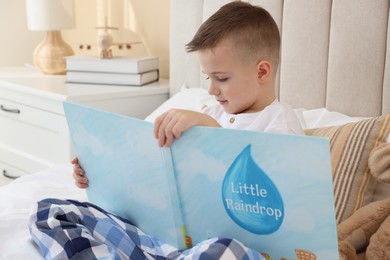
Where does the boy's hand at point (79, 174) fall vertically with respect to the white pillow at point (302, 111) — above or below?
below

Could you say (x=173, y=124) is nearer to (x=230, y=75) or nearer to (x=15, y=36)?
(x=230, y=75)

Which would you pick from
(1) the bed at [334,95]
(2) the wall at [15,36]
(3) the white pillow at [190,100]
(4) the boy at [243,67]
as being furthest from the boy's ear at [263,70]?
(2) the wall at [15,36]

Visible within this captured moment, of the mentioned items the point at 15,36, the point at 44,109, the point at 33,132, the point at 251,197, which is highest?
the point at 15,36

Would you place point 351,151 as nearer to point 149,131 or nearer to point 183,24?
point 149,131

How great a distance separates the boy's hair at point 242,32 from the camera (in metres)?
1.06

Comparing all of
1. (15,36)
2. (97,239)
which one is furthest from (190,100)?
(15,36)

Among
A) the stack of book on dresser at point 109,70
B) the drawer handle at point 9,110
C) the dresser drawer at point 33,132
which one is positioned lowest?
the dresser drawer at point 33,132

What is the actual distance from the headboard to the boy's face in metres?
0.47

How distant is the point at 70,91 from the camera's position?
6.43ft

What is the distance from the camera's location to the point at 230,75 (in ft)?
3.47

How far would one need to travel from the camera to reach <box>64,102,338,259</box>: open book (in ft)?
2.38

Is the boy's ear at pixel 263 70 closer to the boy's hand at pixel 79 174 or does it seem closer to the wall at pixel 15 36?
the boy's hand at pixel 79 174

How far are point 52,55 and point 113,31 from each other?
402 mm

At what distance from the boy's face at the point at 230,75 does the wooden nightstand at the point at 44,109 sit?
918mm
